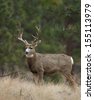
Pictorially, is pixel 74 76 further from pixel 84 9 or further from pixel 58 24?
pixel 84 9

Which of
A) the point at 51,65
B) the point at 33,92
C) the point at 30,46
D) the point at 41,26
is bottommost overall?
the point at 33,92

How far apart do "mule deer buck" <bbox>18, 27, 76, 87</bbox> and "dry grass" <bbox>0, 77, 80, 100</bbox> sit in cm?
42

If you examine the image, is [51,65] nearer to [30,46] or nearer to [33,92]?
[30,46]

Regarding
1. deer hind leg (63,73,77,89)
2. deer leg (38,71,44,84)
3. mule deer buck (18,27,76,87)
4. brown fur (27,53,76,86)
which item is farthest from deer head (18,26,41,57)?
deer hind leg (63,73,77,89)

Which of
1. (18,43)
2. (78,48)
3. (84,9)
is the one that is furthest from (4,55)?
(84,9)

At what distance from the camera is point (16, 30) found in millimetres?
9148

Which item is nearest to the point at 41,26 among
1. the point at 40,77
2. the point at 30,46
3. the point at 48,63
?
the point at 48,63

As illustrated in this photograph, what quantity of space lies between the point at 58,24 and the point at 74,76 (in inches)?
55.1

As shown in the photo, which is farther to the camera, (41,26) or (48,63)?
(41,26)

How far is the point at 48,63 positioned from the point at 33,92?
150cm

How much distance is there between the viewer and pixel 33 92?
7.52 meters

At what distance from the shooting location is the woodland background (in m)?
9.21

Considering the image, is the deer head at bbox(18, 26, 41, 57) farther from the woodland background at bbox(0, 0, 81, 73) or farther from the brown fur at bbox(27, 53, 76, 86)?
the woodland background at bbox(0, 0, 81, 73)

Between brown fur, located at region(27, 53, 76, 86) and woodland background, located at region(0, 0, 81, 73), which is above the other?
woodland background, located at region(0, 0, 81, 73)
